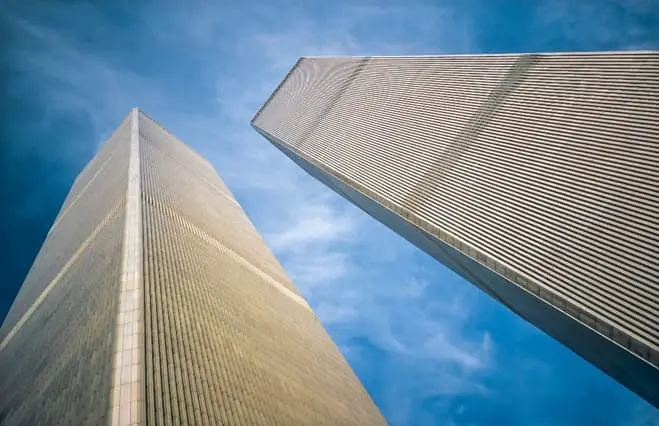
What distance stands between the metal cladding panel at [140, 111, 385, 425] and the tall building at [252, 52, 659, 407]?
10.2 m

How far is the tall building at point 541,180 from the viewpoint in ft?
57.1

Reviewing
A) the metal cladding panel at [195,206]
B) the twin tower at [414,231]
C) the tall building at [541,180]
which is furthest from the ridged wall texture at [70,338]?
the tall building at [541,180]

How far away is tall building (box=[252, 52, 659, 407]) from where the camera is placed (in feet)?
57.1

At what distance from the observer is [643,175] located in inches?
778

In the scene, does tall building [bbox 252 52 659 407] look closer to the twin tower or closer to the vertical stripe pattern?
the twin tower

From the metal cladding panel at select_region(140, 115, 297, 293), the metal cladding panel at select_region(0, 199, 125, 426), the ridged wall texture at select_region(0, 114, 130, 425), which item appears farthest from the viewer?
the metal cladding panel at select_region(140, 115, 297, 293)

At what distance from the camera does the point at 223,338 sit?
17281 mm

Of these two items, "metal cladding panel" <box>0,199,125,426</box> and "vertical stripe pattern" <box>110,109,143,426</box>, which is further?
"metal cladding panel" <box>0,199,125,426</box>

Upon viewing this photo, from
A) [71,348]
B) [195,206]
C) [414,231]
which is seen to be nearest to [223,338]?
[71,348]

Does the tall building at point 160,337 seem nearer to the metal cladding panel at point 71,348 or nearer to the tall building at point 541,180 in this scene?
the metal cladding panel at point 71,348

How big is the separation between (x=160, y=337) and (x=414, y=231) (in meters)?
19.8

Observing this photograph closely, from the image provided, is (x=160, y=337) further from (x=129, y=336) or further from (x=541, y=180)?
(x=541, y=180)

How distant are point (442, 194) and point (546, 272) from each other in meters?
10.1

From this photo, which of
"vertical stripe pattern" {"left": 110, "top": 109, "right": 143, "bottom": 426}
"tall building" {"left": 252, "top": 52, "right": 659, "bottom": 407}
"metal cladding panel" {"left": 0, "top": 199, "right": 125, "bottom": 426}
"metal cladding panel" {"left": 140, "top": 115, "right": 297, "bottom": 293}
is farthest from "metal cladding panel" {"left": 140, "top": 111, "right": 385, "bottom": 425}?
"tall building" {"left": 252, "top": 52, "right": 659, "bottom": 407}
